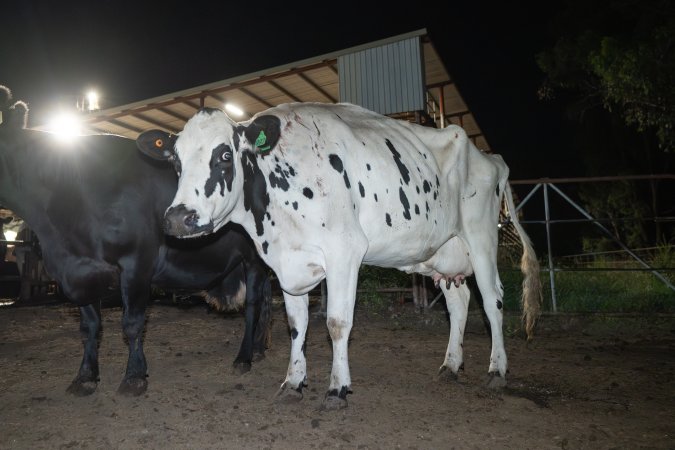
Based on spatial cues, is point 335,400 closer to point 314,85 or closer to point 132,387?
point 132,387

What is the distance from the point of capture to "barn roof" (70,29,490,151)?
12.5 metres

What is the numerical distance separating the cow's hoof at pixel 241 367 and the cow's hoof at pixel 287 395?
911 mm

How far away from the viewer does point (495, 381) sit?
14.6ft

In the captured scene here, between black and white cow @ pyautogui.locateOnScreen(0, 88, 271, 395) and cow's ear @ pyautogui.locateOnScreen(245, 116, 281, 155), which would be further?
black and white cow @ pyautogui.locateOnScreen(0, 88, 271, 395)

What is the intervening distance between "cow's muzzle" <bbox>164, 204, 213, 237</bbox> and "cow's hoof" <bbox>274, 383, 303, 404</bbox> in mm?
1381

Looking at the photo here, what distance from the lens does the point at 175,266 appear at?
4762mm

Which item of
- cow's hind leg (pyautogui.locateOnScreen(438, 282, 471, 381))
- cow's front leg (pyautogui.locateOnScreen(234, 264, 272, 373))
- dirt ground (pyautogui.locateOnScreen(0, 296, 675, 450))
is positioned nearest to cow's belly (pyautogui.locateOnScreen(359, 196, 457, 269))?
cow's hind leg (pyautogui.locateOnScreen(438, 282, 471, 381))

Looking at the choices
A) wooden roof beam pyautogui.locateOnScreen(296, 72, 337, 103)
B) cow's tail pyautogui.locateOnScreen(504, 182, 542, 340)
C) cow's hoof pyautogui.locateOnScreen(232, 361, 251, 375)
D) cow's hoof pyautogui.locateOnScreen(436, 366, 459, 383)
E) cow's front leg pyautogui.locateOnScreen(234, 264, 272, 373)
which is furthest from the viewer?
wooden roof beam pyautogui.locateOnScreen(296, 72, 337, 103)

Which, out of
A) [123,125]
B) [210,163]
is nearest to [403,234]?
[210,163]

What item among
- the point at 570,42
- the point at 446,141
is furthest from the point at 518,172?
the point at 446,141

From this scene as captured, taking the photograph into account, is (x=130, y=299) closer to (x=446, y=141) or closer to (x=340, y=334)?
(x=340, y=334)

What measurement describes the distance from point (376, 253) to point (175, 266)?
182cm

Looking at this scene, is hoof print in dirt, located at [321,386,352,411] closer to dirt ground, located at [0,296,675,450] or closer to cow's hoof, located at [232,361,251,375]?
dirt ground, located at [0,296,675,450]

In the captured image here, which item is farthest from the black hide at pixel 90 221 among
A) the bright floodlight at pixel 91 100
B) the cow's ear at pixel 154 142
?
the bright floodlight at pixel 91 100
